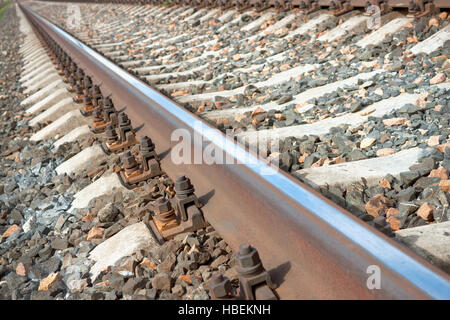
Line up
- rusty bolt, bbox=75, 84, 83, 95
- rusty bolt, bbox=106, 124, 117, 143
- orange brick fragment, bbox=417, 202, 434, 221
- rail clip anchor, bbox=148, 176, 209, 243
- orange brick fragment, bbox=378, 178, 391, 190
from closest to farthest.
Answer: orange brick fragment, bbox=417, 202, 434, 221, rail clip anchor, bbox=148, 176, 209, 243, orange brick fragment, bbox=378, 178, 391, 190, rusty bolt, bbox=106, 124, 117, 143, rusty bolt, bbox=75, 84, 83, 95

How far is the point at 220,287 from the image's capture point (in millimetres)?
1510

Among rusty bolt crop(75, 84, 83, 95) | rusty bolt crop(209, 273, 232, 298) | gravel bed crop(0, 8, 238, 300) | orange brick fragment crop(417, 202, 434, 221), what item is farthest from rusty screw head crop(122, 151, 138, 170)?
rusty bolt crop(75, 84, 83, 95)

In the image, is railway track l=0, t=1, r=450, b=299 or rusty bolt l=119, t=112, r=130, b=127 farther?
rusty bolt l=119, t=112, r=130, b=127

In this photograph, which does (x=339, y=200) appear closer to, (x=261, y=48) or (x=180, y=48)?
(x=261, y=48)

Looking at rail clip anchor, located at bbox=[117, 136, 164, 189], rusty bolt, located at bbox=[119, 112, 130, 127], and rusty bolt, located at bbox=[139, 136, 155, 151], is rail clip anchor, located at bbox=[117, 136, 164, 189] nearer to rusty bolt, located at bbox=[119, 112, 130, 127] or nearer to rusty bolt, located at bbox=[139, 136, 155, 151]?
rusty bolt, located at bbox=[139, 136, 155, 151]

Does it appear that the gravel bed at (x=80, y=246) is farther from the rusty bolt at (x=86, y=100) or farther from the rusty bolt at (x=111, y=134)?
the rusty bolt at (x=86, y=100)

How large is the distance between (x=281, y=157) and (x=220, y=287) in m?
1.16

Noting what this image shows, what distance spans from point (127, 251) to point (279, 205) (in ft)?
2.21

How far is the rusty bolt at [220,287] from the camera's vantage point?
151 centimetres

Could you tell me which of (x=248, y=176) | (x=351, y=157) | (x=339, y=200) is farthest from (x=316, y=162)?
(x=248, y=176)

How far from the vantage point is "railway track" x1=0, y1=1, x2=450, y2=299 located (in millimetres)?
1486

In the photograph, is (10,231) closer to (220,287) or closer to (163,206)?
(163,206)

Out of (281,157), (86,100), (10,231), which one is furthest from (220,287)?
(86,100)

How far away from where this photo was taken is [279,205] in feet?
5.43
